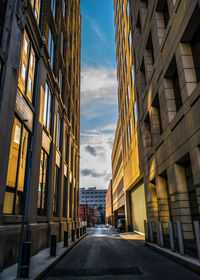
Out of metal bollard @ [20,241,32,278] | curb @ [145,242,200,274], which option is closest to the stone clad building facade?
curb @ [145,242,200,274]

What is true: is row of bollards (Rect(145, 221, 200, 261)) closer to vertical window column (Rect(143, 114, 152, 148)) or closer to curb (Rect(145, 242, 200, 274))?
curb (Rect(145, 242, 200, 274))

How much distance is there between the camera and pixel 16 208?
10.6 m

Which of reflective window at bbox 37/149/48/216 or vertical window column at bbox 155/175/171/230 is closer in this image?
vertical window column at bbox 155/175/171/230

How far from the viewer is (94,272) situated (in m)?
7.96

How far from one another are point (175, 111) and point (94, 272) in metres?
9.77

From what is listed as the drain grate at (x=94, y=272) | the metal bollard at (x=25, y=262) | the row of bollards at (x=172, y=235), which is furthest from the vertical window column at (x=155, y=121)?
the metal bollard at (x=25, y=262)

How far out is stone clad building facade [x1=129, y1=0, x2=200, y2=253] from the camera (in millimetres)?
10469

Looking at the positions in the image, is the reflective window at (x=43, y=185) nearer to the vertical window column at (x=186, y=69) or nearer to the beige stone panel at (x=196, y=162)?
the beige stone panel at (x=196, y=162)

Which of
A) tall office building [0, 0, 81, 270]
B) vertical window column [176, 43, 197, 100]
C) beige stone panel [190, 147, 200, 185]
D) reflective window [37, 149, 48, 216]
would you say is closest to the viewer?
tall office building [0, 0, 81, 270]

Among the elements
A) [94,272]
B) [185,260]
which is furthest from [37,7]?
[185,260]

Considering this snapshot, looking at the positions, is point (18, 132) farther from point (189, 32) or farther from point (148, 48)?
point (148, 48)

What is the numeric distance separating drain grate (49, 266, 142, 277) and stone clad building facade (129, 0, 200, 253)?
3.04 metres

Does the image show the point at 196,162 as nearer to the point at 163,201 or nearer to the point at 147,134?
the point at 163,201

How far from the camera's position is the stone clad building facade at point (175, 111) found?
1047 cm
